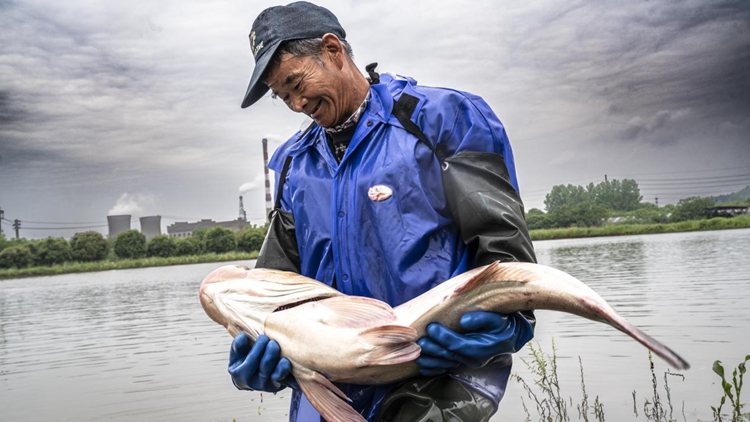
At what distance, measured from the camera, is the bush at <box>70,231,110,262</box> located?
59.5m

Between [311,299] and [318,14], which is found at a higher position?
[318,14]

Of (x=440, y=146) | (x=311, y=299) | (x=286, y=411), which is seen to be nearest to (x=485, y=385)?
(x=311, y=299)

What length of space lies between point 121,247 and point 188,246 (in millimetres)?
6474

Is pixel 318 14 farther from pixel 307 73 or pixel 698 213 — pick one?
pixel 698 213

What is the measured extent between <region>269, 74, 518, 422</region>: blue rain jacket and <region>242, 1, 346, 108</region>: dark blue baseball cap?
1.17 feet

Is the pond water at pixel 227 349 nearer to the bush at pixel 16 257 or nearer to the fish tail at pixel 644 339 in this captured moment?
the fish tail at pixel 644 339

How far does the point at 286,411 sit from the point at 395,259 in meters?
5.88

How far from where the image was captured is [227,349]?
44.0ft

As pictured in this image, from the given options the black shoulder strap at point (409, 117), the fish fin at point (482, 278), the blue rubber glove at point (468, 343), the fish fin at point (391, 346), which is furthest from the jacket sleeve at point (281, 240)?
the fish fin at point (482, 278)

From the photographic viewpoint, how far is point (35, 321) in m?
21.1

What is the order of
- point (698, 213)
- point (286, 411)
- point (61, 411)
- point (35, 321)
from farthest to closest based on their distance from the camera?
point (698, 213)
point (35, 321)
point (61, 411)
point (286, 411)

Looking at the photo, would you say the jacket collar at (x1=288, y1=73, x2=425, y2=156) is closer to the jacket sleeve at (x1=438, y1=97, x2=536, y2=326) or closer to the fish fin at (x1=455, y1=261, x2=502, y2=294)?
the jacket sleeve at (x1=438, y1=97, x2=536, y2=326)

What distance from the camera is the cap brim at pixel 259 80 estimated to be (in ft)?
8.99

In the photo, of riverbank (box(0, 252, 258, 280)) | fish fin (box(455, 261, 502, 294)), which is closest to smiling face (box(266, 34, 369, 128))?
fish fin (box(455, 261, 502, 294))
